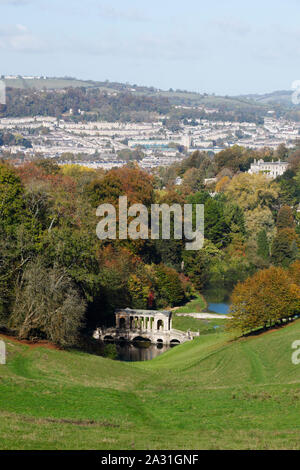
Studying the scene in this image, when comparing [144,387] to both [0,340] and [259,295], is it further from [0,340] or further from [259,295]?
[259,295]

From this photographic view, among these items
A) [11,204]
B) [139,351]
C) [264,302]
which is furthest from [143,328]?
[11,204]

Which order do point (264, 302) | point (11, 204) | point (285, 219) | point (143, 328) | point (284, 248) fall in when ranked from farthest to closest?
point (285, 219) → point (284, 248) → point (143, 328) → point (264, 302) → point (11, 204)

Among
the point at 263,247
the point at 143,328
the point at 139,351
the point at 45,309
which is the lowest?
the point at 139,351

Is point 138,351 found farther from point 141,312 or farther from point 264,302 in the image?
point 264,302

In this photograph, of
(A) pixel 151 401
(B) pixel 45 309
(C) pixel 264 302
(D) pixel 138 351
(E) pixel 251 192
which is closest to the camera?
(A) pixel 151 401

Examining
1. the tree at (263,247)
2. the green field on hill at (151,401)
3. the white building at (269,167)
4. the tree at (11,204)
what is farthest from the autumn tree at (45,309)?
the white building at (269,167)

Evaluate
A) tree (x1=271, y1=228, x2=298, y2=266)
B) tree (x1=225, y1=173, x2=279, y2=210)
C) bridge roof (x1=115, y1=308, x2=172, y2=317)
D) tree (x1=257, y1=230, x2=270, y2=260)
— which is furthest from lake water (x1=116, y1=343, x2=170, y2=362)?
tree (x1=225, y1=173, x2=279, y2=210)

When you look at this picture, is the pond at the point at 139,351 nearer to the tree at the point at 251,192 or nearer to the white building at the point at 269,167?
the tree at the point at 251,192

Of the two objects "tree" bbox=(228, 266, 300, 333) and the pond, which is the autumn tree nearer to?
"tree" bbox=(228, 266, 300, 333)
